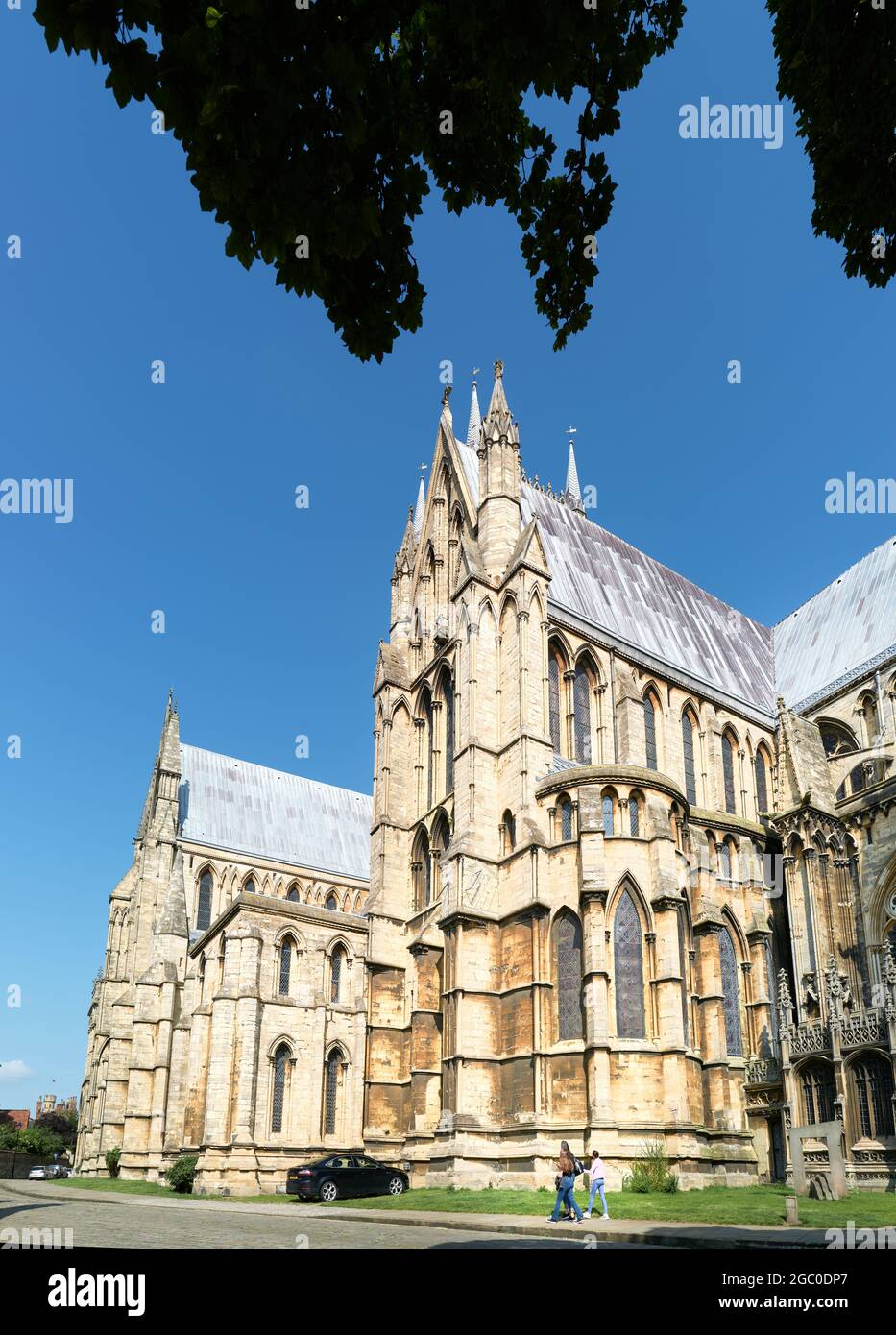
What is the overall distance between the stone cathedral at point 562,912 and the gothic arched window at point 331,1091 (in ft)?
0.55

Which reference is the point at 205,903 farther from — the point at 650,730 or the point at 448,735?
the point at 650,730

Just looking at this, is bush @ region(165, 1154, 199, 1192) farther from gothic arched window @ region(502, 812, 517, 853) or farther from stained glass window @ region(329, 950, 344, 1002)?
gothic arched window @ region(502, 812, 517, 853)

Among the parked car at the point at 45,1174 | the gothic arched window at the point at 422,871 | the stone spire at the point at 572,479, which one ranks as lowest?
the parked car at the point at 45,1174

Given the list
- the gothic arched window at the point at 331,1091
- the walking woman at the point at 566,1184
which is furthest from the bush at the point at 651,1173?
the gothic arched window at the point at 331,1091

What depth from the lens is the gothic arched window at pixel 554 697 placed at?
1377 inches

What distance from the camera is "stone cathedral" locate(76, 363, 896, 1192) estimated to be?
90.5 ft

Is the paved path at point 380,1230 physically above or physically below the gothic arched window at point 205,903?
below

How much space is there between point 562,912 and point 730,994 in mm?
8220

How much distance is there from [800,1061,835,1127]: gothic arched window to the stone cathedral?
0.07m

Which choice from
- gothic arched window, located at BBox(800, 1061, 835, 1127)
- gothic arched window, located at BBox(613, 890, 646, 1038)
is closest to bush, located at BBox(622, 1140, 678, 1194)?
gothic arched window, located at BBox(613, 890, 646, 1038)

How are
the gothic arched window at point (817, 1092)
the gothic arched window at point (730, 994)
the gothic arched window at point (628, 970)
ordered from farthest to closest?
the gothic arched window at point (730, 994)
the gothic arched window at point (628, 970)
the gothic arched window at point (817, 1092)

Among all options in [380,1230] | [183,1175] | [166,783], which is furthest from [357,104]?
[166,783]

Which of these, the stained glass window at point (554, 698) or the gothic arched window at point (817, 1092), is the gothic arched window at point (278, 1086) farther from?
the gothic arched window at point (817, 1092)

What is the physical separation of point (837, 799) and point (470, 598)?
47.2 feet
